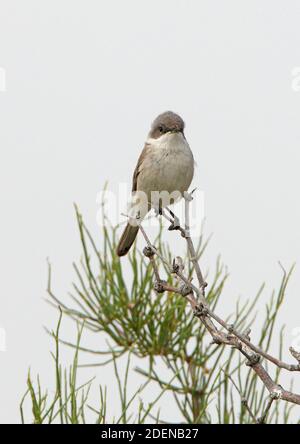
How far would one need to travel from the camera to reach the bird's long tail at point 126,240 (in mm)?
6074

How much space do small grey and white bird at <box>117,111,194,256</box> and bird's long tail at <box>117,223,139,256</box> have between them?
2.03 feet

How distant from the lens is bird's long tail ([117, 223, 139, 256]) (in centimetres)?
607

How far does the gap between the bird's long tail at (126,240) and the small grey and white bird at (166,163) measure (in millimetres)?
619

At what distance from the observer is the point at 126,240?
6.10 metres

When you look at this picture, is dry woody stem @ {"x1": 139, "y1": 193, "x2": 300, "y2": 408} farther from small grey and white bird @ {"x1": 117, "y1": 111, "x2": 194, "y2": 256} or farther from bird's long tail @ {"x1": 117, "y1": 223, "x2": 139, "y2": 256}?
bird's long tail @ {"x1": 117, "y1": 223, "x2": 139, "y2": 256}

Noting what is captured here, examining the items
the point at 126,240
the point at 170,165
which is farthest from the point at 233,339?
the point at 126,240

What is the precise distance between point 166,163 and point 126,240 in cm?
95

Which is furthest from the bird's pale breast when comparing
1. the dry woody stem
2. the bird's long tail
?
the dry woody stem

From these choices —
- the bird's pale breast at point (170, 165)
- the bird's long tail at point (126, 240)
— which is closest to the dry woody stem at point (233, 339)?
the bird's pale breast at point (170, 165)

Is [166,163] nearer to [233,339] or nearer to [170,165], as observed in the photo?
[170,165]

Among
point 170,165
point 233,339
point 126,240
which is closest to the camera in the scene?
point 233,339

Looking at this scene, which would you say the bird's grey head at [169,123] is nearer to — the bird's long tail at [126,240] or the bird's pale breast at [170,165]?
the bird's pale breast at [170,165]
